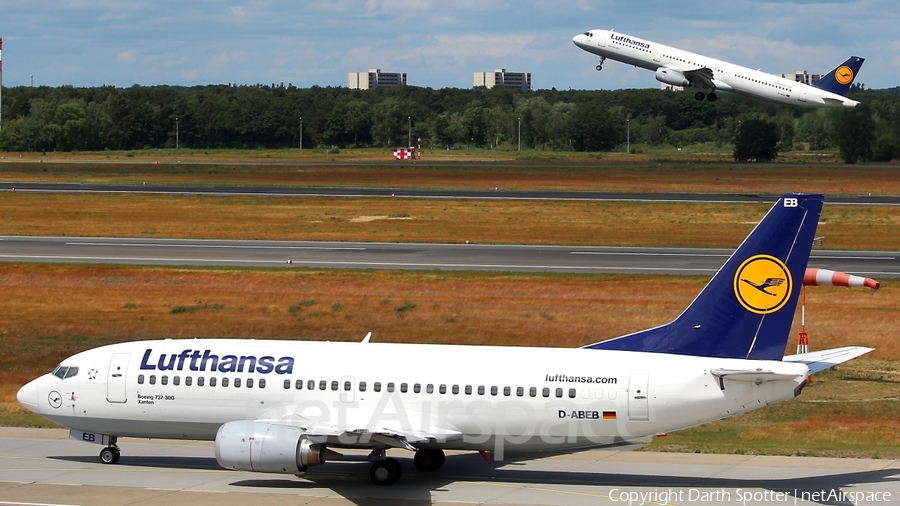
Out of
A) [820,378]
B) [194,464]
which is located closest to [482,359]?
[194,464]

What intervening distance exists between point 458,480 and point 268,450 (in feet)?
17.5

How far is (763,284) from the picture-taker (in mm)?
27531

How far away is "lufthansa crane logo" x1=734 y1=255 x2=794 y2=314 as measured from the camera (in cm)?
2736

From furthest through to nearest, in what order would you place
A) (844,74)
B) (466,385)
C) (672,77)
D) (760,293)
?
(672,77) → (844,74) → (466,385) → (760,293)

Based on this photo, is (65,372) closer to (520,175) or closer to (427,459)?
(427,459)

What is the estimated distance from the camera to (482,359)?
28672 mm

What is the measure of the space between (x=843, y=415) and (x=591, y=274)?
27.3 m

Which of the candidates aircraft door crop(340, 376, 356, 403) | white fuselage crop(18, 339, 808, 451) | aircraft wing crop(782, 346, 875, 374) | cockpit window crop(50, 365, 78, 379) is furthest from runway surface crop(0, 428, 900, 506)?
aircraft wing crop(782, 346, 875, 374)

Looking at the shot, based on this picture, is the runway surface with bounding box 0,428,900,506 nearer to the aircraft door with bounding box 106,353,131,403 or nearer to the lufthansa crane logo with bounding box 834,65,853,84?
the aircraft door with bounding box 106,353,131,403

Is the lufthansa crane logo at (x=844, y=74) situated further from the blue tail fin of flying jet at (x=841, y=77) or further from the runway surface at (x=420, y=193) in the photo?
the runway surface at (x=420, y=193)

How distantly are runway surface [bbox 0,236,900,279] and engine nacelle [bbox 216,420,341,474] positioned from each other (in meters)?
41.8

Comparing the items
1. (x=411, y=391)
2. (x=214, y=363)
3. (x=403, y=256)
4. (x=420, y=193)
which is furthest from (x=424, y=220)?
(x=411, y=391)

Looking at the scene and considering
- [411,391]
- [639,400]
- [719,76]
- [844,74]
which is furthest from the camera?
[719,76]

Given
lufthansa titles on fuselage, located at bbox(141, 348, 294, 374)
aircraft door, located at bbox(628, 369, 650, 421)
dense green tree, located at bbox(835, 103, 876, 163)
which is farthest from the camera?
dense green tree, located at bbox(835, 103, 876, 163)
